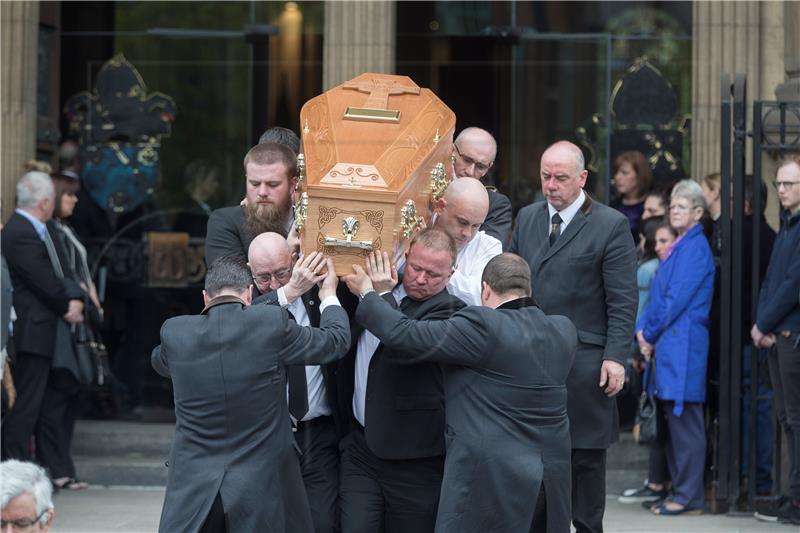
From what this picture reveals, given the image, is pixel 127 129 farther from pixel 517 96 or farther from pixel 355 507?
pixel 355 507

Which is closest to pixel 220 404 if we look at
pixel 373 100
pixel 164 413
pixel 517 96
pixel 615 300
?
pixel 373 100

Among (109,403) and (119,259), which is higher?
(119,259)

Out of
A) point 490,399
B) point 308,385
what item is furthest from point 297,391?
point 490,399

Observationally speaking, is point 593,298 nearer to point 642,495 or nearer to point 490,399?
point 490,399

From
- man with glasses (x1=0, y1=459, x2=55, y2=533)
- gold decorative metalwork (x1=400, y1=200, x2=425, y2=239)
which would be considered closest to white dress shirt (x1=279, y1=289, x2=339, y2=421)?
gold decorative metalwork (x1=400, y1=200, x2=425, y2=239)

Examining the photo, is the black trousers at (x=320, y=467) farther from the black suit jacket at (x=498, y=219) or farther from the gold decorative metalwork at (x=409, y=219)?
the black suit jacket at (x=498, y=219)

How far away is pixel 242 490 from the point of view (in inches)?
218

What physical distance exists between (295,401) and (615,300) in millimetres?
1756

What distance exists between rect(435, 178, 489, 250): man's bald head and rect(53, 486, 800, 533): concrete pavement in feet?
8.98

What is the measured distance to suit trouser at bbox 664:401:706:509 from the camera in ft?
28.5

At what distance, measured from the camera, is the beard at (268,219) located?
620 cm

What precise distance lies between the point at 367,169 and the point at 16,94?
16.9 feet

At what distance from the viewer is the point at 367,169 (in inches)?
227

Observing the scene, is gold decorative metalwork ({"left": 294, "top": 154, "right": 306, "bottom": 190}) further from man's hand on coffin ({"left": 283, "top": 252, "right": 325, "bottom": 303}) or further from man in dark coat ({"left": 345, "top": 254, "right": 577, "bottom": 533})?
man in dark coat ({"left": 345, "top": 254, "right": 577, "bottom": 533})
